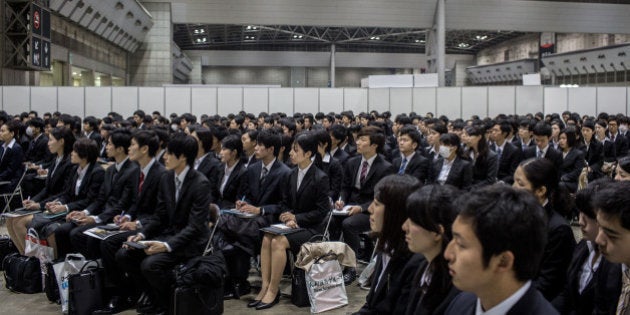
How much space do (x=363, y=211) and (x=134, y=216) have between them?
2.28 meters

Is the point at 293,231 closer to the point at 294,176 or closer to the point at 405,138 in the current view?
the point at 294,176

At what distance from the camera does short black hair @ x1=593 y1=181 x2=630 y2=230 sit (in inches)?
85.7

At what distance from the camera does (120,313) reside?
4.89 meters

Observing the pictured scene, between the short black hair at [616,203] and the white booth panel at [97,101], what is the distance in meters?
17.1

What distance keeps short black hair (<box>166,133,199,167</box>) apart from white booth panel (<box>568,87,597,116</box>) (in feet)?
53.9

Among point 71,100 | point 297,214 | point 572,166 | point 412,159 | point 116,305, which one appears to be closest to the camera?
point 116,305

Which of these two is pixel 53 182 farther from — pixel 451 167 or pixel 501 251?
pixel 501 251

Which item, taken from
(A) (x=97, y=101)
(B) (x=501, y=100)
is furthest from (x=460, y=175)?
(A) (x=97, y=101)

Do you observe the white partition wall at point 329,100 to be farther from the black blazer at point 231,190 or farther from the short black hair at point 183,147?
the short black hair at point 183,147

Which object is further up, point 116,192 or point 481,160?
point 481,160

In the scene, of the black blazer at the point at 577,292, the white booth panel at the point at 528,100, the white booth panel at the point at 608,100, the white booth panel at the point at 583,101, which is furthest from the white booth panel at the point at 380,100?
the black blazer at the point at 577,292

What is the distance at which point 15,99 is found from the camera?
16531 mm

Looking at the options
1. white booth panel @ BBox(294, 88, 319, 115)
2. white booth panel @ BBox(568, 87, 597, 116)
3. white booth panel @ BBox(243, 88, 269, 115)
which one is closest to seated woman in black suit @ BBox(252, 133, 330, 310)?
white booth panel @ BBox(243, 88, 269, 115)

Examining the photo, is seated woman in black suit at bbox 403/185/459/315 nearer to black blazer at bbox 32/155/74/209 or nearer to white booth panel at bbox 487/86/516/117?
black blazer at bbox 32/155/74/209
